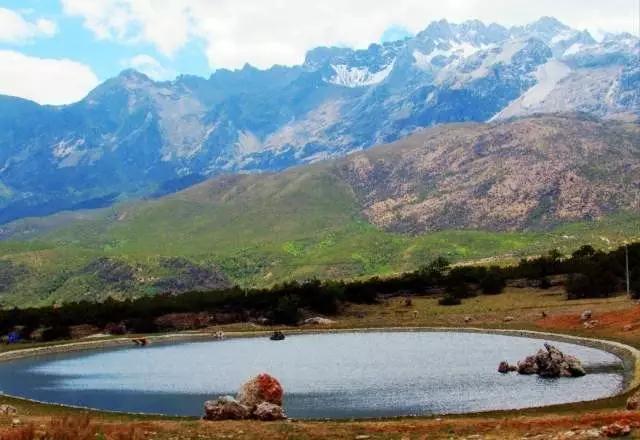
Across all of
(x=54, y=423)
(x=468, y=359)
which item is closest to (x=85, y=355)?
(x=468, y=359)

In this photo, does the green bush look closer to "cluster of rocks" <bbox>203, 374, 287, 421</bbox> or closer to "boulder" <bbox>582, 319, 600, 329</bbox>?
"boulder" <bbox>582, 319, 600, 329</bbox>

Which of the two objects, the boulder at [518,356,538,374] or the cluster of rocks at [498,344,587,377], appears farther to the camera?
the boulder at [518,356,538,374]

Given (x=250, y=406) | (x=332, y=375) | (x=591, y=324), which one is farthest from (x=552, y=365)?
(x=591, y=324)

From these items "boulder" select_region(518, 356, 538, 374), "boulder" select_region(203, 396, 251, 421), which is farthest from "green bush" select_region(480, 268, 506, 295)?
"boulder" select_region(203, 396, 251, 421)

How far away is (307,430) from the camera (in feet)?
132

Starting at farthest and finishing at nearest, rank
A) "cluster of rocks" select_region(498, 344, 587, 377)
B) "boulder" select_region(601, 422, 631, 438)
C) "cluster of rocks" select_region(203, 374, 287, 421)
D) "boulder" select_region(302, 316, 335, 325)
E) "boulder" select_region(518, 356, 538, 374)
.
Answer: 1. "boulder" select_region(302, 316, 335, 325)
2. "boulder" select_region(518, 356, 538, 374)
3. "cluster of rocks" select_region(498, 344, 587, 377)
4. "cluster of rocks" select_region(203, 374, 287, 421)
5. "boulder" select_region(601, 422, 631, 438)

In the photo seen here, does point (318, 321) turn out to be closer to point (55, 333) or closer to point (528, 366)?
point (55, 333)

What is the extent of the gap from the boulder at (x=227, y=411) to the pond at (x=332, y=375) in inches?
319

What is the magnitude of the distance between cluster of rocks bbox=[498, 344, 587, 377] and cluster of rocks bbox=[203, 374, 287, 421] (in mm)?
28447

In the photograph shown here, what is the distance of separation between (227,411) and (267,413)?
2466 mm

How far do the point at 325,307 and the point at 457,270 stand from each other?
29641 mm

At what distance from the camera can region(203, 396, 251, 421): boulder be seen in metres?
46.7

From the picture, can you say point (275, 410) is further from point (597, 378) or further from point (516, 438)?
point (597, 378)

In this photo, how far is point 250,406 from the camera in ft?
157
